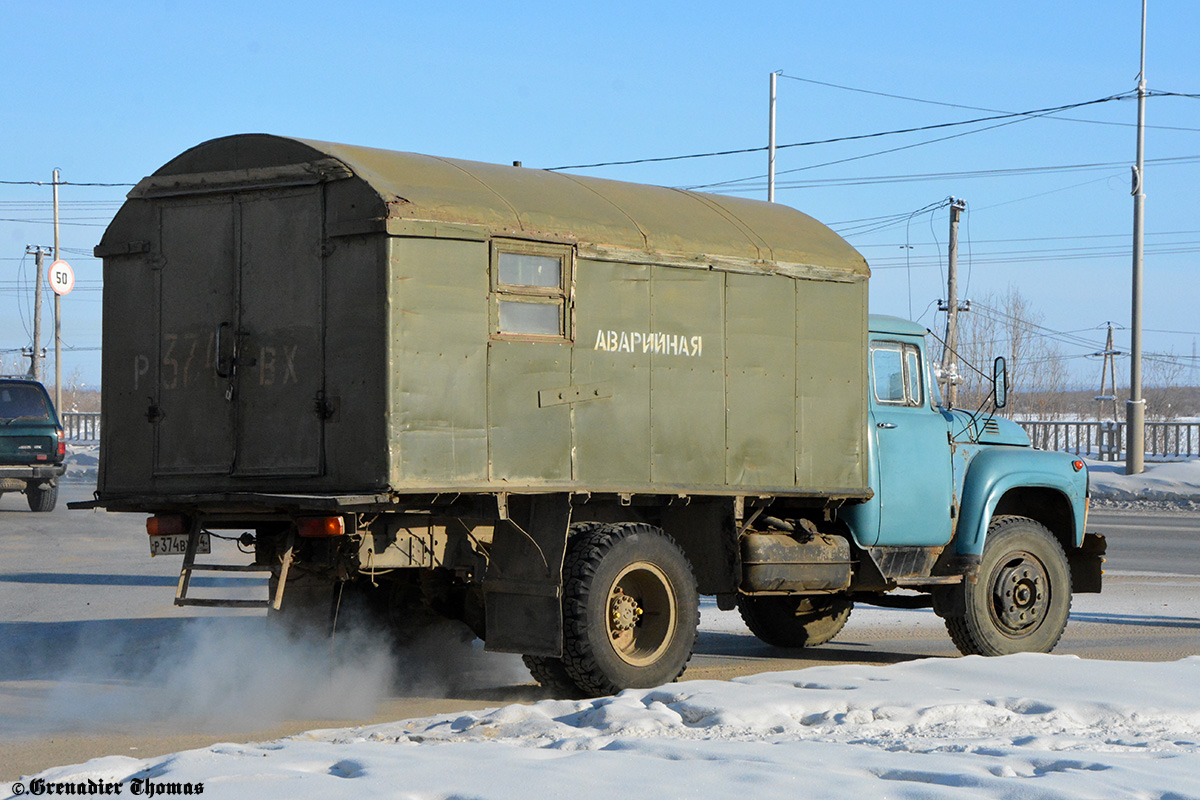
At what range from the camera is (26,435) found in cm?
2408

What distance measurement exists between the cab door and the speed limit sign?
46236mm

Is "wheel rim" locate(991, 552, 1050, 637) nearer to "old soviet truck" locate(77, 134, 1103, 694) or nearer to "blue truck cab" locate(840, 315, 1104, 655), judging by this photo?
"blue truck cab" locate(840, 315, 1104, 655)

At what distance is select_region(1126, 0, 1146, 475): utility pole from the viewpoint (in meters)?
34.0

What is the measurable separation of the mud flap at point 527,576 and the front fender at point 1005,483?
12.0 ft

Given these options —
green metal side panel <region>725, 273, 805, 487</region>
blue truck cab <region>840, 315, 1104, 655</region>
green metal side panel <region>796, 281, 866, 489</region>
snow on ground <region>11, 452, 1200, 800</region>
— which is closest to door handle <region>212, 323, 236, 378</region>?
snow on ground <region>11, 452, 1200, 800</region>

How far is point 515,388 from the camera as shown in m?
8.71

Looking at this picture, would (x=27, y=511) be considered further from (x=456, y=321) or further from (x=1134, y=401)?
(x=1134, y=401)

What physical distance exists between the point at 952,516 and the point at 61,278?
4714 centimetres

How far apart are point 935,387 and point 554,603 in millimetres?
4102

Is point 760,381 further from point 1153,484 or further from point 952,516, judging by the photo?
point 1153,484

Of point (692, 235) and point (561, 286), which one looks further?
point (692, 235)

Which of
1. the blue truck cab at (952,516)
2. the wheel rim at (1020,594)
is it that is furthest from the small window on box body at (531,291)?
the wheel rim at (1020,594)

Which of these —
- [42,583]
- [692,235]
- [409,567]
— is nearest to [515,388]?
[409,567]

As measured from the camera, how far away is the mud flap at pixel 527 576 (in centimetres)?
882
